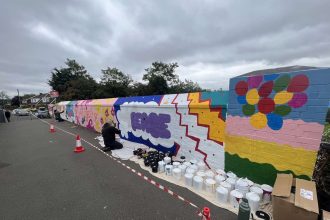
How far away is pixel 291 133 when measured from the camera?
3.41 meters

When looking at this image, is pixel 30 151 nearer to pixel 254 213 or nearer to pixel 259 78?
pixel 254 213

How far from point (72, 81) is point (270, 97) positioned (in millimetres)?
44856

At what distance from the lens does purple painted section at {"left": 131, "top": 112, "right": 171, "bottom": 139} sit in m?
6.63

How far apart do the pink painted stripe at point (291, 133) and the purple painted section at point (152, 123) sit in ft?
9.71

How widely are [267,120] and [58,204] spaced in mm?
4956

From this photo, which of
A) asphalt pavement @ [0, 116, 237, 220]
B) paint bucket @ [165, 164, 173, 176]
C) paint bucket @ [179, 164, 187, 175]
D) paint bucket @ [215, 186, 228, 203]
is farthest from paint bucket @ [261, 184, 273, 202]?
paint bucket @ [165, 164, 173, 176]

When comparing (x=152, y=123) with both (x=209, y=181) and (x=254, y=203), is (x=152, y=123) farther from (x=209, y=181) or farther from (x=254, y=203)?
(x=254, y=203)

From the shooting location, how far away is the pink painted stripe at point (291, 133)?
3156 millimetres

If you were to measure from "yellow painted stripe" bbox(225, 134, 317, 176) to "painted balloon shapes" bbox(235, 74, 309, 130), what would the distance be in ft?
1.44

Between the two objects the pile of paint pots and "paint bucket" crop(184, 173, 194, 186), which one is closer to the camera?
Result: the pile of paint pots

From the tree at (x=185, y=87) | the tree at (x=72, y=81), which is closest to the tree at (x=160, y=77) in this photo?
the tree at (x=185, y=87)

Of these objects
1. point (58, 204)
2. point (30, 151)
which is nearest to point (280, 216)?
point (58, 204)

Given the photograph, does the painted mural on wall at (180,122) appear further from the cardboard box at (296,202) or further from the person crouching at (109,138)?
the cardboard box at (296,202)

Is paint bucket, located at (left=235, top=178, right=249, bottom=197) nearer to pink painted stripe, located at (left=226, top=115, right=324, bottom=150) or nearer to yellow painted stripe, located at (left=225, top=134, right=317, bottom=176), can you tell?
yellow painted stripe, located at (left=225, top=134, right=317, bottom=176)
